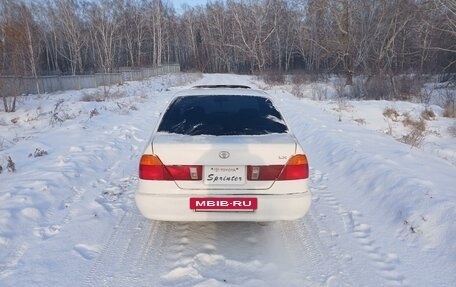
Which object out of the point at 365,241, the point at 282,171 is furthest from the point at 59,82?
the point at 365,241

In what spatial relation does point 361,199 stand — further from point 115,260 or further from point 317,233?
point 115,260

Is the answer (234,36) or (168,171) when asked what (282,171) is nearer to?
(168,171)

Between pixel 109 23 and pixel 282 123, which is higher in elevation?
pixel 109 23

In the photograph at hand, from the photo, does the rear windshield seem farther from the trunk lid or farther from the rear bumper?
the rear bumper

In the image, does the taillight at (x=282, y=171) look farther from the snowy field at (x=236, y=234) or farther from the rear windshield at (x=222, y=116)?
the snowy field at (x=236, y=234)

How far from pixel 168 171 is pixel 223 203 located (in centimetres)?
63

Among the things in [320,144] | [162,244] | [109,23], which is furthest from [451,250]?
[109,23]

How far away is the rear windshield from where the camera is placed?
4.07 m

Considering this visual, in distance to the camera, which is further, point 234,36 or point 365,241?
point 234,36

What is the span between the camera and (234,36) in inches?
2515

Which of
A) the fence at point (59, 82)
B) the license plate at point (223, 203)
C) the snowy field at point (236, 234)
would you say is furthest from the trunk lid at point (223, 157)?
the fence at point (59, 82)

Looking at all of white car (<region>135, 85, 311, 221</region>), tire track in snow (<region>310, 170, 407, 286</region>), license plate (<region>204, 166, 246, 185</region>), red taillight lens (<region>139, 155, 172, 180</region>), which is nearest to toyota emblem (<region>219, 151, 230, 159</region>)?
white car (<region>135, 85, 311, 221</region>)

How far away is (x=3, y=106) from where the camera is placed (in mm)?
18328

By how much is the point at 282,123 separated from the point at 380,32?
30.5 m
